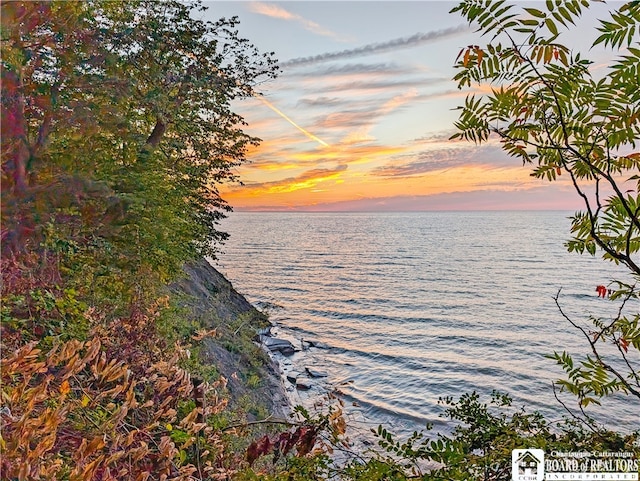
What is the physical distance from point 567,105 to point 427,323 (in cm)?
2429

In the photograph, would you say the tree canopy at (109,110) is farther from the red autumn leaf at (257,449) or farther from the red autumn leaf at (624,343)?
the red autumn leaf at (624,343)

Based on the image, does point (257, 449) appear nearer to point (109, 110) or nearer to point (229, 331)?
point (109, 110)

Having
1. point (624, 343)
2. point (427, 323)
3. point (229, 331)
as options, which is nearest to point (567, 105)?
point (624, 343)

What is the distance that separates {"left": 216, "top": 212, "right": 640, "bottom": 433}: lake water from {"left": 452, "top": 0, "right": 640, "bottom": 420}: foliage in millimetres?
2927

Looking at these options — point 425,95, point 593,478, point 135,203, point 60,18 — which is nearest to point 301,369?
point 135,203

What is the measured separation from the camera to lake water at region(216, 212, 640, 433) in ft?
51.5

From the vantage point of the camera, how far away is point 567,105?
1.80 meters

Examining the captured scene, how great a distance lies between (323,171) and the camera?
3116 cm

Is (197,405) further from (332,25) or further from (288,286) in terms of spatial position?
(288,286)

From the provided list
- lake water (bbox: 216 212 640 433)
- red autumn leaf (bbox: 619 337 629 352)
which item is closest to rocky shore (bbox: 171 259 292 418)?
lake water (bbox: 216 212 640 433)

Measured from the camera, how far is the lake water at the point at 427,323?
51.5 feet

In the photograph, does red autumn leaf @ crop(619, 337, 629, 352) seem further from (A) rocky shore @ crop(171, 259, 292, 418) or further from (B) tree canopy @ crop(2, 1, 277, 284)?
(A) rocky shore @ crop(171, 259, 292, 418)

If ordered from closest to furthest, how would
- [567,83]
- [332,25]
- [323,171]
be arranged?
[567,83]
[332,25]
[323,171]

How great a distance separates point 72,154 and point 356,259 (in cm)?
4786
